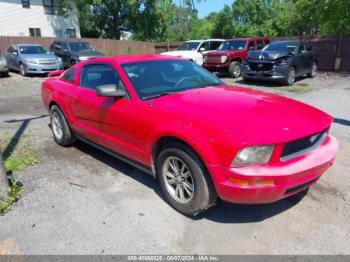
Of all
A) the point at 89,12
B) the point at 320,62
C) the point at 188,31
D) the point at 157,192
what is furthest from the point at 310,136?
the point at 188,31

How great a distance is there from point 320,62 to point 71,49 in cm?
1366

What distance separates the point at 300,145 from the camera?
3230 millimetres

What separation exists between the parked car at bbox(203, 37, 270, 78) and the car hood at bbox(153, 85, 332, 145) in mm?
11595

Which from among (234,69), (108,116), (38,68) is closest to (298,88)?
(234,69)

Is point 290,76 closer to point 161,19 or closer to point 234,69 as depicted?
point 234,69

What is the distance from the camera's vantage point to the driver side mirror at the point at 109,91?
13.0ft

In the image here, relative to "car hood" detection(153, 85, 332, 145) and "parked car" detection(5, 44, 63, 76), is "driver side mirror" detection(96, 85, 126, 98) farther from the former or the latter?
"parked car" detection(5, 44, 63, 76)

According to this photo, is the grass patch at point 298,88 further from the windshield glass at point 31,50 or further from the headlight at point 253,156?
the windshield glass at point 31,50

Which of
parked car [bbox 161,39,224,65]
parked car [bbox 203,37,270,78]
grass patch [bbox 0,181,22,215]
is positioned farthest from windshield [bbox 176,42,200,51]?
grass patch [bbox 0,181,22,215]

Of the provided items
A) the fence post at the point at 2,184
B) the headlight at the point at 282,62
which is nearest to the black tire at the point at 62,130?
the fence post at the point at 2,184

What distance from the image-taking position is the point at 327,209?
366 cm

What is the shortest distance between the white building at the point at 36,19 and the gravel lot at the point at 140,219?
2752 centimetres

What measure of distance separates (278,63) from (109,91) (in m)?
9.84

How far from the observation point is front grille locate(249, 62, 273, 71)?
494 inches
